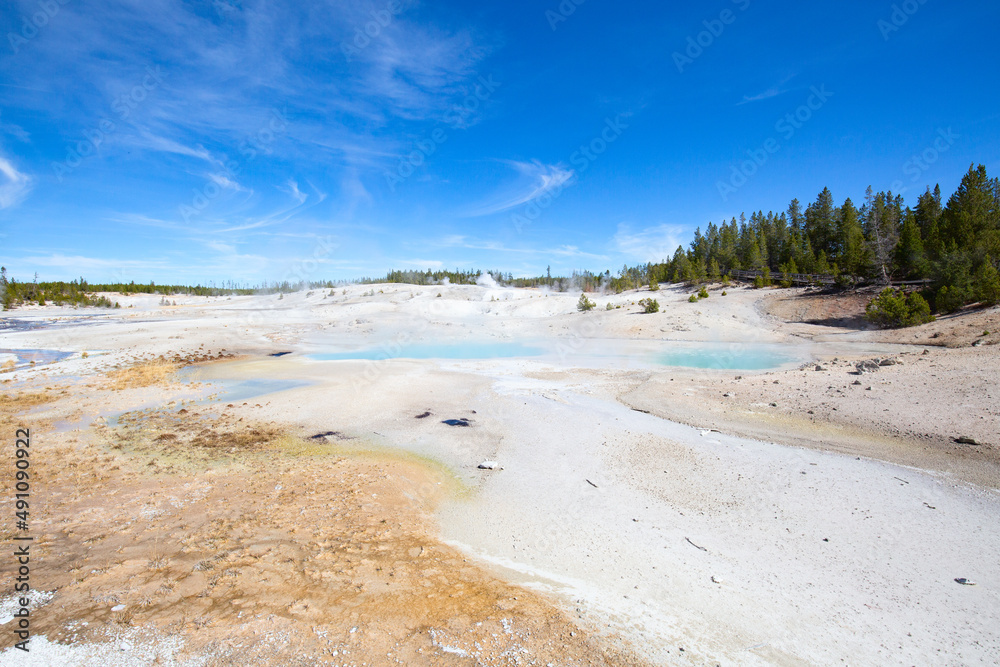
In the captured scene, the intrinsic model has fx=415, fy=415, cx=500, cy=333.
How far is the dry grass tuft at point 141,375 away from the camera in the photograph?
1617 cm

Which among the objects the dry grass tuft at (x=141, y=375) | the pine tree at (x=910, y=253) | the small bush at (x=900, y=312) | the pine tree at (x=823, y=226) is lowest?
the dry grass tuft at (x=141, y=375)

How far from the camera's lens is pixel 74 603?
4352mm

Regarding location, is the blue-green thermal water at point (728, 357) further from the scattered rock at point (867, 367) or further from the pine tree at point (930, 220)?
the pine tree at point (930, 220)

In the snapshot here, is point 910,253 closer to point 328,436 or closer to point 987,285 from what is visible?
→ point 987,285

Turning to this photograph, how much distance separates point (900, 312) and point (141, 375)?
39.5 m

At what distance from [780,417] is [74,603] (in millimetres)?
13538

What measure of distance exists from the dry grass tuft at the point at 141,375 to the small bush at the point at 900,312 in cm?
3770

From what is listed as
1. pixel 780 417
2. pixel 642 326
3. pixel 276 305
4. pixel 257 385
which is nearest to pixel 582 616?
pixel 780 417

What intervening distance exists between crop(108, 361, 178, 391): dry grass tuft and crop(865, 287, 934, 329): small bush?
37.7 metres

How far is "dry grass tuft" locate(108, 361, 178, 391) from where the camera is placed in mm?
16172

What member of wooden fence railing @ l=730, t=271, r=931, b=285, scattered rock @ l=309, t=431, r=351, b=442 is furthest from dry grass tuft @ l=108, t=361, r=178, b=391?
wooden fence railing @ l=730, t=271, r=931, b=285

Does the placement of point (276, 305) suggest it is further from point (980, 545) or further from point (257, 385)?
point (980, 545)

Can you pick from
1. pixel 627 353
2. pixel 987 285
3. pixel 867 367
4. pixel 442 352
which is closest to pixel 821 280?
pixel 987 285

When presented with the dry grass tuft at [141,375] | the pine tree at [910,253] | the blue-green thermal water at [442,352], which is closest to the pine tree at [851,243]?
the pine tree at [910,253]
